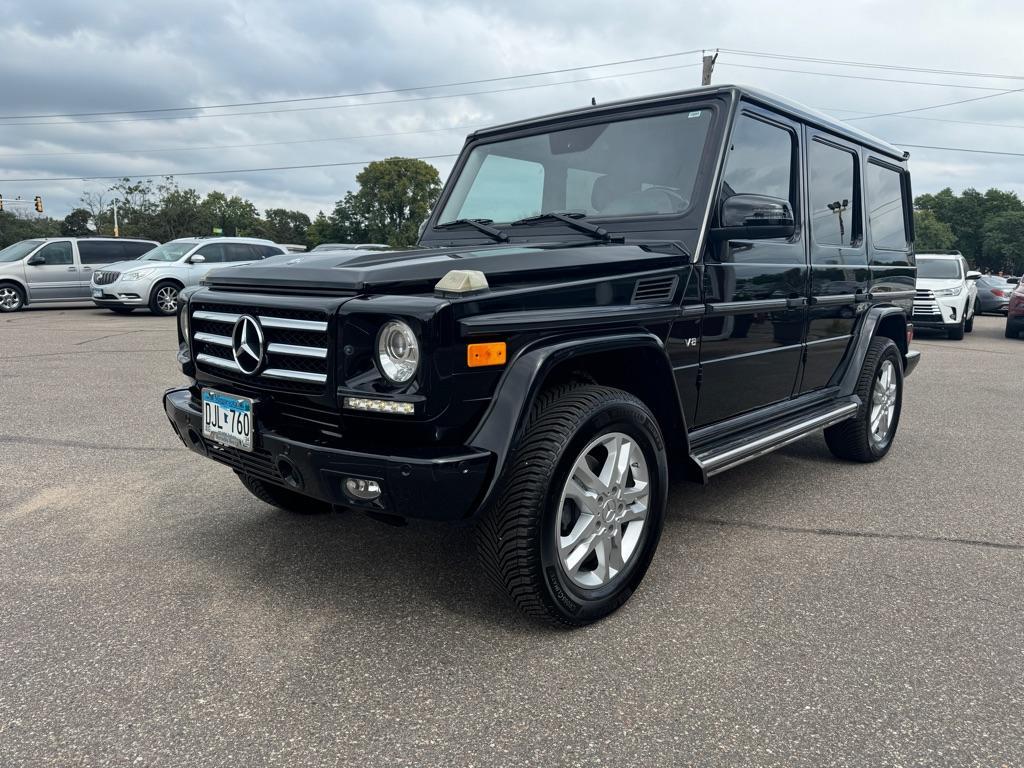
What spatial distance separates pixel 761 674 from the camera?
7.98 ft

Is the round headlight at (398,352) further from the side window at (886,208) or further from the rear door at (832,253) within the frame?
the side window at (886,208)

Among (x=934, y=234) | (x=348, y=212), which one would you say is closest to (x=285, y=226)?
(x=348, y=212)

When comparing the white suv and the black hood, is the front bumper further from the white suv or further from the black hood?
the white suv

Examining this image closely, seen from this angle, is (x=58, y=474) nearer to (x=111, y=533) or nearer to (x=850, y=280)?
(x=111, y=533)

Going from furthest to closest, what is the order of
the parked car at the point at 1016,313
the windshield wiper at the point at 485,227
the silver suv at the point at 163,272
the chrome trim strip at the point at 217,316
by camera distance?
the silver suv at the point at 163,272 → the parked car at the point at 1016,313 → the windshield wiper at the point at 485,227 → the chrome trim strip at the point at 217,316

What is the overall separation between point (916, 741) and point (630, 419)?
4.19 ft

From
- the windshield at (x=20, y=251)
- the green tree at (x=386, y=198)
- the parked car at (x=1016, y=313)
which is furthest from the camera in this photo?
the green tree at (x=386, y=198)

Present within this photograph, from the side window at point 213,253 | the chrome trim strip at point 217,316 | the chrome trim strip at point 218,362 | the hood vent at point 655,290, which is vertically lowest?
the chrome trim strip at point 218,362

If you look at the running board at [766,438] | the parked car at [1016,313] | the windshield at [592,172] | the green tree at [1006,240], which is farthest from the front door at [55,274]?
the green tree at [1006,240]

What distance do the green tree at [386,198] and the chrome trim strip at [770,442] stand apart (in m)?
60.1

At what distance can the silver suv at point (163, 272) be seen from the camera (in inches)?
600

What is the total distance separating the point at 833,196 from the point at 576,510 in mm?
2850

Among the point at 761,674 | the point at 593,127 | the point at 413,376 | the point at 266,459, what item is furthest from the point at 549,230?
the point at 761,674

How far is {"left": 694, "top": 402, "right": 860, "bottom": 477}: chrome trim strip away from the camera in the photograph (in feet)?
10.5
